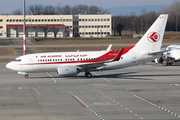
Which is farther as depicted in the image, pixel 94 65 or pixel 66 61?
pixel 94 65

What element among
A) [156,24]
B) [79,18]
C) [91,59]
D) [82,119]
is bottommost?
[82,119]

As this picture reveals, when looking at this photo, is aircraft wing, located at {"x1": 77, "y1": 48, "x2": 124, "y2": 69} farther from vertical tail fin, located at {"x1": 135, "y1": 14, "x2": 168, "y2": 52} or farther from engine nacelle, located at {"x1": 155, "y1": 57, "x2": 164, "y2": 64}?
engine nacelle, located at {"x1": 155, "y1": 57, "x2": 164, "y2": 64}

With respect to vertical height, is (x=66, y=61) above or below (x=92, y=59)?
below

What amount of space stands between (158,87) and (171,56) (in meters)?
24.6

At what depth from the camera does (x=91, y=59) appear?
37469mm

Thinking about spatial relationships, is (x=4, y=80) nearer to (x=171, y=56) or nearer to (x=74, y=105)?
(x=74, y=105)

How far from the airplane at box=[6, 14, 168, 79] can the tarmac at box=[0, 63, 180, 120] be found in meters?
1.87

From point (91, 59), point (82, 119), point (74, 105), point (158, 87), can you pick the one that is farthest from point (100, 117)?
point (91, 59)

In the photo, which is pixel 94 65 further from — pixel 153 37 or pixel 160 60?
pixel 160 60

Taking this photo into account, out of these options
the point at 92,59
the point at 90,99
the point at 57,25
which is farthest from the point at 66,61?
the point at 57,25

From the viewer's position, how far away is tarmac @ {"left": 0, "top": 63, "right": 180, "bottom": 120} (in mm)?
19125

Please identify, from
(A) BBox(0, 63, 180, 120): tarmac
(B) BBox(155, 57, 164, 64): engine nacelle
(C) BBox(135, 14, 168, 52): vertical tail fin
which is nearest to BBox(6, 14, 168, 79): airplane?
(C) BBox(135, 14, 168, 52): vertical tail fin

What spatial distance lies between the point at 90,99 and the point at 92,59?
1362cm

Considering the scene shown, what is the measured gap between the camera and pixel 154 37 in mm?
38688
